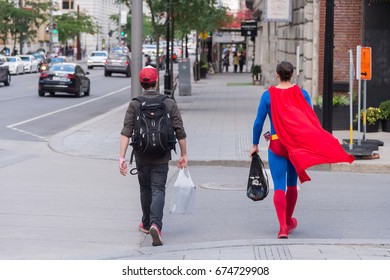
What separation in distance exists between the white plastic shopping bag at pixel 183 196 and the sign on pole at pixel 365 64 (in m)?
8.52

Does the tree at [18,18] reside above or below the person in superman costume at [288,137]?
above

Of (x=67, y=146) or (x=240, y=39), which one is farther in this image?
(x=240, y=39)

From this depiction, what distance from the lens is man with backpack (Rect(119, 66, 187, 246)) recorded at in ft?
30.5

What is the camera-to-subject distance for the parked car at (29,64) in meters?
72.0

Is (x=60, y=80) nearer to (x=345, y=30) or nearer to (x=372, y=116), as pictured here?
(x=345, y=30)

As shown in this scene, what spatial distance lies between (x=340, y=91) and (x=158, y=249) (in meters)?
15.9

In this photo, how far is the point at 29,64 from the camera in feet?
239

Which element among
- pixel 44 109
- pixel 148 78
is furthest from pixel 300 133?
pixel 44 109

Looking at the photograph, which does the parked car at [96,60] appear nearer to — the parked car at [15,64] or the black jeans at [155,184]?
the parked car at [15,64]

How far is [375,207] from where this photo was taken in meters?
12.2

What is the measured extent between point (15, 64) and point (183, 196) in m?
59.1

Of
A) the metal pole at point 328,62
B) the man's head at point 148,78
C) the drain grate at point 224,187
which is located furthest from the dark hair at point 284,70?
the metal pole at point 328,62

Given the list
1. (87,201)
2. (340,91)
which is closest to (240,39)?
(340,91)

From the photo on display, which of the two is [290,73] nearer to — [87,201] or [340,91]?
[87,201]
